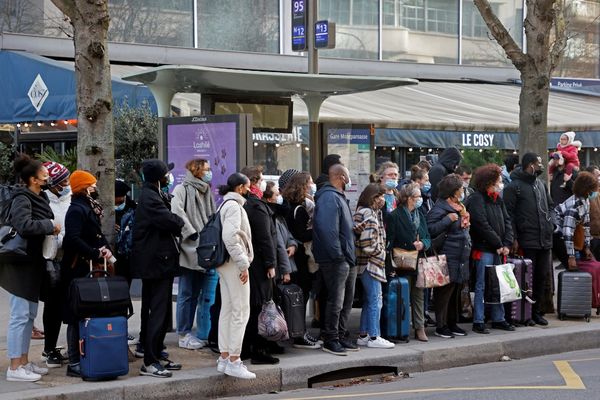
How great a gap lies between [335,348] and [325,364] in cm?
50

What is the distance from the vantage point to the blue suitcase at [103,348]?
332 inches

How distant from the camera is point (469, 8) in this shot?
25516mm

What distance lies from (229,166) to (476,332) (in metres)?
3.34

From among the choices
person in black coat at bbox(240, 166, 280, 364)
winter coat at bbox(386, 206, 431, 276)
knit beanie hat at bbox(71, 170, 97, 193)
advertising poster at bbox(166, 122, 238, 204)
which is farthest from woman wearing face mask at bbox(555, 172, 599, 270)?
knit beanie hat at bbox(71, 170, 97, 193)

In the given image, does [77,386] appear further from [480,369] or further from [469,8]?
[469,8]

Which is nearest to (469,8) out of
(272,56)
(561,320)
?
(272,56)

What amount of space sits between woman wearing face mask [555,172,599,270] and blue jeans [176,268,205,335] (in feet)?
15.5

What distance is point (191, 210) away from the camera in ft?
32.6

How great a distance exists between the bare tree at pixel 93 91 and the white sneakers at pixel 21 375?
5.19 ft

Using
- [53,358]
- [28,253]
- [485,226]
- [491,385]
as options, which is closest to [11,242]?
[28,253]

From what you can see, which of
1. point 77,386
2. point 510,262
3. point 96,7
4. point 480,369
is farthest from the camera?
point 510,262

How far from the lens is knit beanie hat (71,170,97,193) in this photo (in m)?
8.85

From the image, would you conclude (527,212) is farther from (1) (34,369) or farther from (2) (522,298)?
(1) (34,369)

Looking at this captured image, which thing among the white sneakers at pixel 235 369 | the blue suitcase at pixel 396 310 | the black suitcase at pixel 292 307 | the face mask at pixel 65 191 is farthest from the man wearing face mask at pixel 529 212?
the face mask at pixel 65 191
